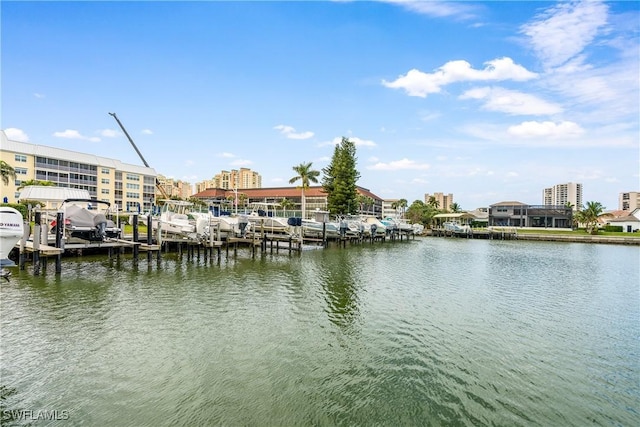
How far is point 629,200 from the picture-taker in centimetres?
16175

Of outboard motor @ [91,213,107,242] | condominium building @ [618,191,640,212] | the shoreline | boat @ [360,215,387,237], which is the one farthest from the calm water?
condominium building @ [618,191,640,212]

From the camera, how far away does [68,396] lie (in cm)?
687

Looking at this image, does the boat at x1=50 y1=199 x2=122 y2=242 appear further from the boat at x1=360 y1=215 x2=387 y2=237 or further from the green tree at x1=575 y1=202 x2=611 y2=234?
the green tree at x1=575 y1=202 x2=611 y2=234

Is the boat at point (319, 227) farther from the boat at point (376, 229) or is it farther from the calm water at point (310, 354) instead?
the calm water at point (310, 354)

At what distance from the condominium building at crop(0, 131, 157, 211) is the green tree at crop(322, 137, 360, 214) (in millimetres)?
33215

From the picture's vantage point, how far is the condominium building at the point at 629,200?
15288cm

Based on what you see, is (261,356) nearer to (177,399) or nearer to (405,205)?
(177,399)

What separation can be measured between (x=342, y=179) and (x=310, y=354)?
57096mm

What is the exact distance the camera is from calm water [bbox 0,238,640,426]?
6.70 m

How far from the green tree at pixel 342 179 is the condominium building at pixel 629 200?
150908 mm

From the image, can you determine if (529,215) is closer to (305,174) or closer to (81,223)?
(305,174)

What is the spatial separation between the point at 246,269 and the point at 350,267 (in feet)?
24.3

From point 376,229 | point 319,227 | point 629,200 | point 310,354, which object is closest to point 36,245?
point 310,354

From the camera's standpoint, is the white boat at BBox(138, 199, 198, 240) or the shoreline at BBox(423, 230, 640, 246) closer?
the white boat at BBox(138, 199, 198, 240)
